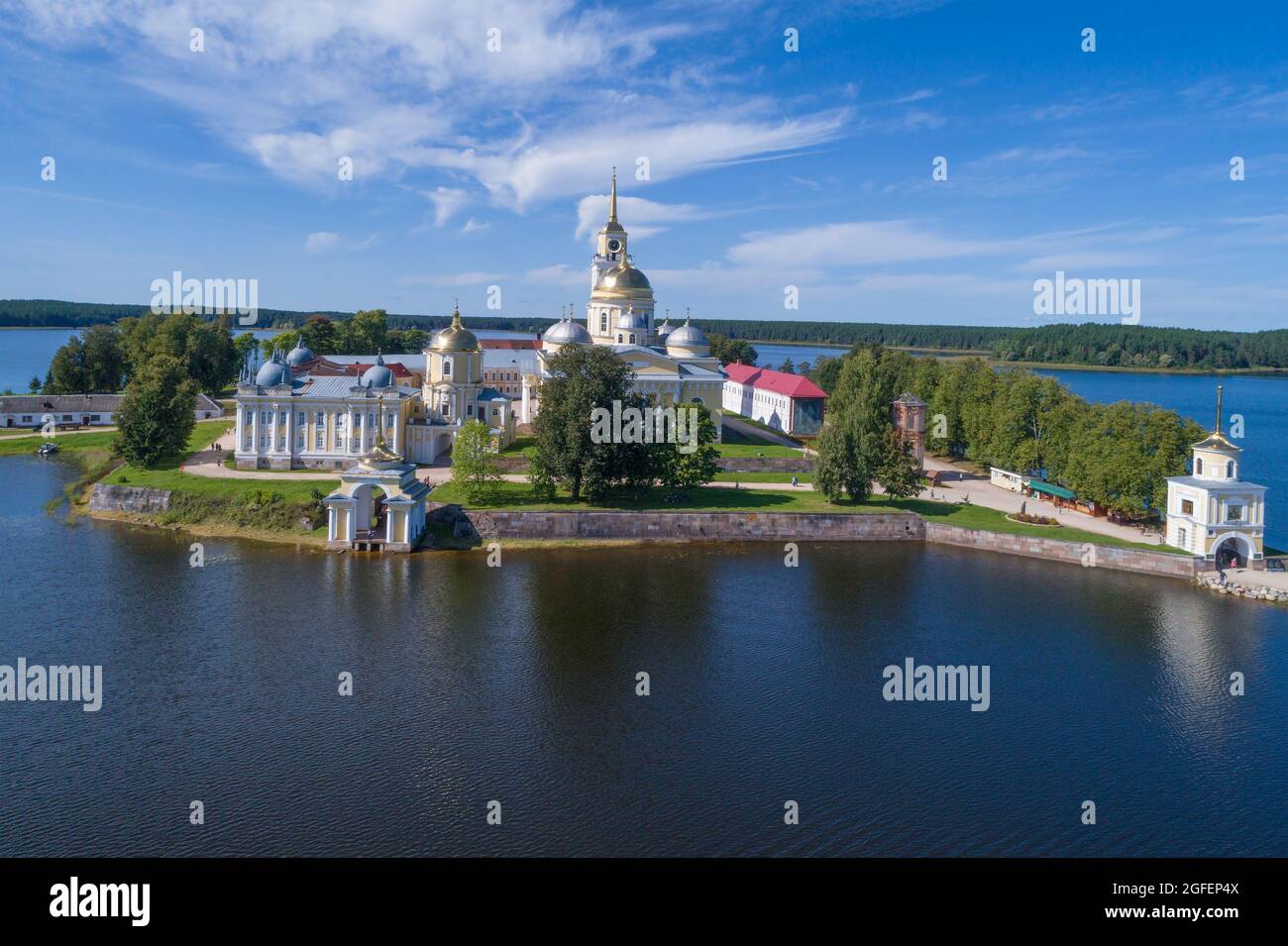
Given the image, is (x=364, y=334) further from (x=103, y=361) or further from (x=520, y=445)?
(x=520, y=445)

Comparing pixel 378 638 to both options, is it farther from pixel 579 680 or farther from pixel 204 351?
pixel 204 351

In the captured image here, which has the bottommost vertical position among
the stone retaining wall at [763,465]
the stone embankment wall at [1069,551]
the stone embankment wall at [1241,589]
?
the stone embankment wall at [1241,589]

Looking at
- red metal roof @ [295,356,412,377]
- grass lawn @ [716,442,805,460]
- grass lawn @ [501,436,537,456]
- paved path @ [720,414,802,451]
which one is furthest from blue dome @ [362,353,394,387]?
paved path @ [720,414,802,451]

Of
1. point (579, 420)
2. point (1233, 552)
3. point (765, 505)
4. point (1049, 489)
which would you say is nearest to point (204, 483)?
point (579, 420)

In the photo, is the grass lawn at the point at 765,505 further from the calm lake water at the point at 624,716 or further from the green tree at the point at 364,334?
the green tree at the point at 364,334

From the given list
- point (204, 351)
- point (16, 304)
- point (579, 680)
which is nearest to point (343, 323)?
point (204, 351)

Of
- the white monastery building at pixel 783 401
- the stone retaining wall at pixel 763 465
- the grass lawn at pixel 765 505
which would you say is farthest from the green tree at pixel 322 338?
the grass lawn at pixel 765 505

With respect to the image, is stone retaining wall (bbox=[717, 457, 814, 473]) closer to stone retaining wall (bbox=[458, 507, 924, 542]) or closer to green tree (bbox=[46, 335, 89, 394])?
stone retaining wall (bbox=[458, 507, 924, 542])
